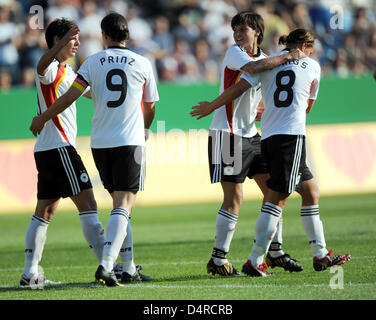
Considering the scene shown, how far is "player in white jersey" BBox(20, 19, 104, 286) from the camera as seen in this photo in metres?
7.11

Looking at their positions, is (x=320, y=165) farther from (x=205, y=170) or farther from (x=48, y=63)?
(x=48, y=63)

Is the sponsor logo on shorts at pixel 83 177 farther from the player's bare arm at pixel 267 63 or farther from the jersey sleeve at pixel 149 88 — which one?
the player's bare arm at pixel 267 63

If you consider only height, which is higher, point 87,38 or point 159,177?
point 87,38

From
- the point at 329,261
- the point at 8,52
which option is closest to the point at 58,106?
the point at 329,261

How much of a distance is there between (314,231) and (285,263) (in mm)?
443

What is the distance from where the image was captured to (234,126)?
759cm

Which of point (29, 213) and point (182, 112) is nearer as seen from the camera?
point (29, 213)

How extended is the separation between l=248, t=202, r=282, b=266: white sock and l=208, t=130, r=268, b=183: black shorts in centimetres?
55

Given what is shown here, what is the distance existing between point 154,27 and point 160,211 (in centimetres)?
583

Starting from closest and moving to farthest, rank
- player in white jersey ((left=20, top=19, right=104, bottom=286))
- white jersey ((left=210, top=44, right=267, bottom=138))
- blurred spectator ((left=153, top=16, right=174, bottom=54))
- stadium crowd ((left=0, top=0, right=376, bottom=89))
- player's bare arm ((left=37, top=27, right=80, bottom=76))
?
player's bare arm ((left=37, top=27, right=80, bottom=76))
player in white jersey ((left=20, top=19, right=104, bottom=286))
white jersey ((left=210, top=44, right=267, bottom=138))
stadium crowd ((left=0, top=0, right=376, bottom=89))
blurred spectator ((left=153, top=16, right=174, bottom=54))

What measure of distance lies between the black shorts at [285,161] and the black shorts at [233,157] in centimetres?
40

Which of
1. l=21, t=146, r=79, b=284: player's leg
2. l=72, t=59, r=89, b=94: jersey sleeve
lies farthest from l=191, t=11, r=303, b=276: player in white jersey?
l=21, t=146, r=79, b=284: player's leg

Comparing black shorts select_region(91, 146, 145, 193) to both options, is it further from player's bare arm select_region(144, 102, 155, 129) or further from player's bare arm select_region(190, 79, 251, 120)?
player's bare arm select_region(190, 79, 251, 120)

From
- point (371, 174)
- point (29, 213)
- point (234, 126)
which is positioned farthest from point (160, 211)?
point (234, 126)
